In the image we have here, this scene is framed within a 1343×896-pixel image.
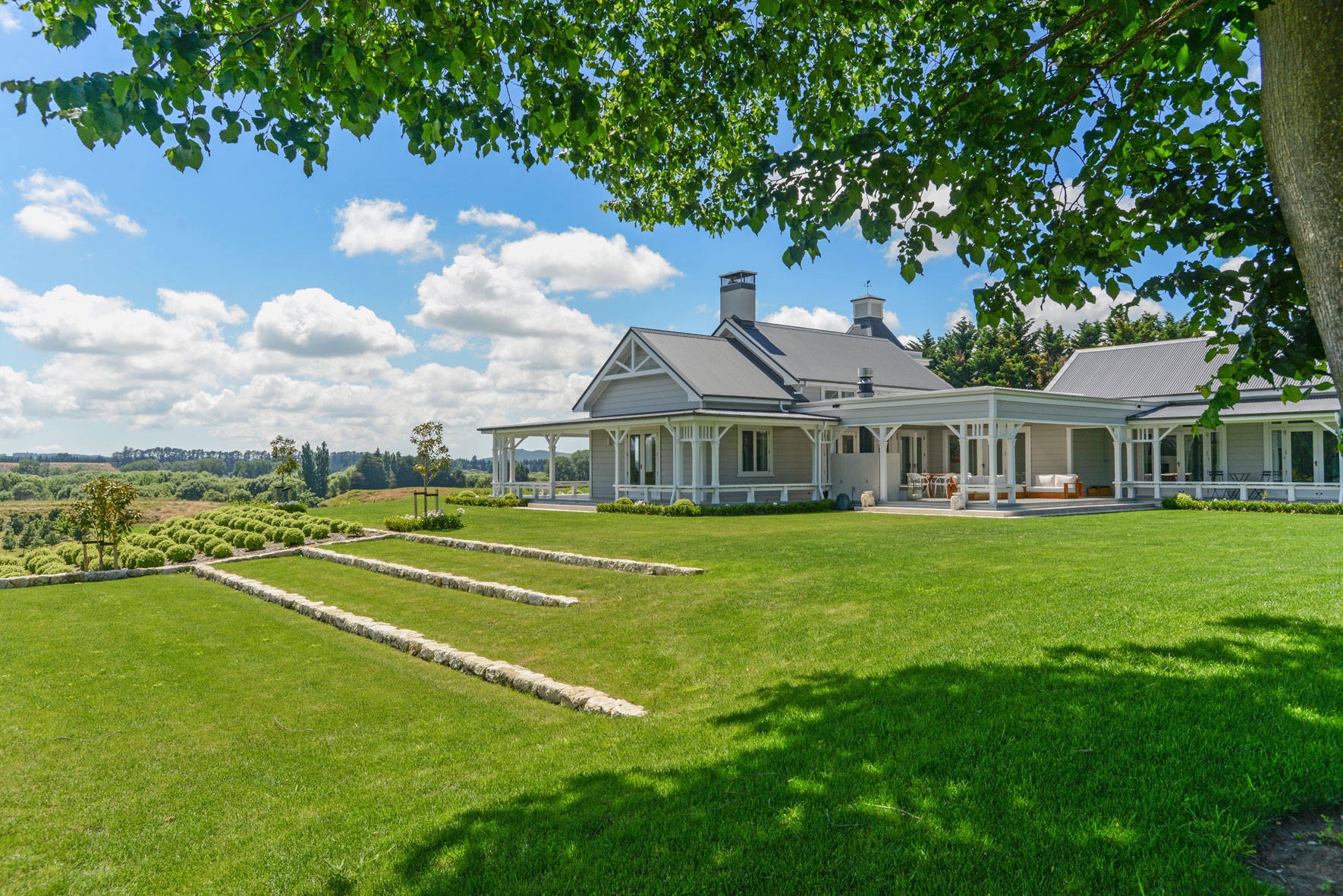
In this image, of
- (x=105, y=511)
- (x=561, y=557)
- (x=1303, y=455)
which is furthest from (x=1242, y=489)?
(x=105, y=511)

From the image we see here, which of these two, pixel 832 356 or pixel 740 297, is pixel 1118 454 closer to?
pixel 832 356

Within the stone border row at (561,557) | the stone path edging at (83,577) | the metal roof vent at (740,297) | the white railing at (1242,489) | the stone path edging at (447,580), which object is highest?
the metal roof vent at (740,297)

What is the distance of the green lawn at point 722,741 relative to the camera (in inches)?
135

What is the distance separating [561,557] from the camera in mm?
13836

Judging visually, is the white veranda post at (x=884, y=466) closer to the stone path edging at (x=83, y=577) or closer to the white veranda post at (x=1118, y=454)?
the white veranda post at (x=1118, y=454)

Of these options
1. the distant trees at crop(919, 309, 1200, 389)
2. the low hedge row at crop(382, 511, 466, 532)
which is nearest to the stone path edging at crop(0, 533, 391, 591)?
the low hedge row at crop(382, 511, 466, 532)

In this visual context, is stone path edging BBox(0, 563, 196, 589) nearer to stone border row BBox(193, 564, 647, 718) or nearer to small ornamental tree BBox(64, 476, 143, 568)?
small ornamental tree BBox(64, 476, 143, 568)

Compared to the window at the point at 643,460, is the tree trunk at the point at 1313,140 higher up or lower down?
higher up

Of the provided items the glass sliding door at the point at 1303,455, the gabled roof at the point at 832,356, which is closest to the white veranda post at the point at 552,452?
the gabled roof at the point at 832,356

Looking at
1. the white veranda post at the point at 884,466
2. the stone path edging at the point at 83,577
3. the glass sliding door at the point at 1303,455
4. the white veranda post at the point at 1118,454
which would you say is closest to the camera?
the stone path edging at the point at 83,577

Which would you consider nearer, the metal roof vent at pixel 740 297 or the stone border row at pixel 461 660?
the stone border row at pixel 461 660

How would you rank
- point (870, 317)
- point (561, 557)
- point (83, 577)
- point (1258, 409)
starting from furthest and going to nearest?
point (870, 317), point (1258, 409), point (83, 577), point (561, 557)

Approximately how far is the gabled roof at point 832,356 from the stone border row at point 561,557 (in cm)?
1697

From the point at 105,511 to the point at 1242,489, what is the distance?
102ft
